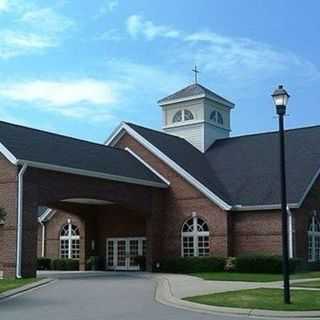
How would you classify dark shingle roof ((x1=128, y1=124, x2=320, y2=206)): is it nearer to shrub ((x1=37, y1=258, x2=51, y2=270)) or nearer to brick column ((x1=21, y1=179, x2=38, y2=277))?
shrub ((x1=37, y1=258, x2=51, y2=270))

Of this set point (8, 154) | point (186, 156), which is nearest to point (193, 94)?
point (186, 156)

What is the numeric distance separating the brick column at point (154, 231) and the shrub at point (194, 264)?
1006 mm

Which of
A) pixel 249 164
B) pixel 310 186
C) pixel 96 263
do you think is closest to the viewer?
pixel 310 186

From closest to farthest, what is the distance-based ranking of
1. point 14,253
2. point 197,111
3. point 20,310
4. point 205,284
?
1. point 20,310
2. point 205,284
3. point 14,253
4. point 197,111

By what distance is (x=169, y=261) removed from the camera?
3591cm

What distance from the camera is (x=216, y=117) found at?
45.4 meters

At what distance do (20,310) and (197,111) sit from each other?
2966 centimetres

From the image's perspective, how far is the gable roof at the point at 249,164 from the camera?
3519cm

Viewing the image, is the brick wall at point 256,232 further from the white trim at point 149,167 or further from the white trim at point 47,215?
the white trim at point 47,215

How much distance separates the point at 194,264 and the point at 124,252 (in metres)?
6.14

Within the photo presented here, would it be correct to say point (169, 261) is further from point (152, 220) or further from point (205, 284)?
point (205, 284)

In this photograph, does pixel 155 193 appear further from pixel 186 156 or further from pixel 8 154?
pixel 8 154

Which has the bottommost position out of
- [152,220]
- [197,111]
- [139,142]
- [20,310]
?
[20,310]

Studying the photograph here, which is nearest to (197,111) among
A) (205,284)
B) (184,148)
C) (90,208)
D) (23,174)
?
(184,148)
